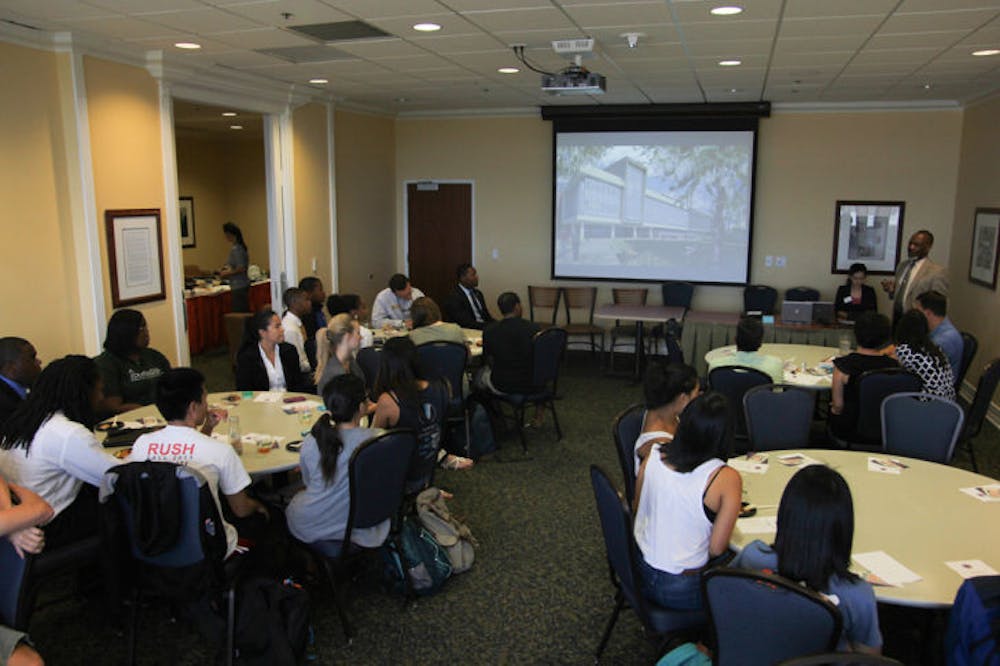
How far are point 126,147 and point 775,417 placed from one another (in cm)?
509

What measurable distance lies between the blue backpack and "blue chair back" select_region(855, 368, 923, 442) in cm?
253

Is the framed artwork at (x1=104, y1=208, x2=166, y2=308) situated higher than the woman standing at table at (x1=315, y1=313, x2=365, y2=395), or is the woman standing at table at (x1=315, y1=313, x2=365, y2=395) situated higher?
the framed artwork at (x1=104, y1=208, x2=166, y2=308)

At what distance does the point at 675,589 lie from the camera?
289 cm

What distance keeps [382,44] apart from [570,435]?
11.4 ft

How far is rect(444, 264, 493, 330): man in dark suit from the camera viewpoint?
8016 millimetres

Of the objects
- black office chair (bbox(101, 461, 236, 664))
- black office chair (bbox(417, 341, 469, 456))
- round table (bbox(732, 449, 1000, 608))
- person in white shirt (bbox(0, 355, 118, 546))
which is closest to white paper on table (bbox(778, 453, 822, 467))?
round table (bbox(732, 449, 1000, 608))

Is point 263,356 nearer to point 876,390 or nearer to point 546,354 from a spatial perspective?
point 546,354

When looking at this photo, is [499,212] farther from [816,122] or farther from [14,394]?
[14,394]

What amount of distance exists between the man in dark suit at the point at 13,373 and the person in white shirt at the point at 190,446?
984 mm

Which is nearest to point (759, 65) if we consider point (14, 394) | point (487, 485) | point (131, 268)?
point (487, 485)

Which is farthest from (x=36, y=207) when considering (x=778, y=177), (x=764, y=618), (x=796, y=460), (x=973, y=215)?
(x=973, y=215)

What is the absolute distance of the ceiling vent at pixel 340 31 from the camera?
4.89 metres

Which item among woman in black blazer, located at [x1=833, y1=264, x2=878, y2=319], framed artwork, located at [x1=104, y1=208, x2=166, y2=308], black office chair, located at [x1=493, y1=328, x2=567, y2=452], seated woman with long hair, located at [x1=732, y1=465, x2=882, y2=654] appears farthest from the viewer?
woman in black blazer, located at [x1=833, y1=264, x2=878, y2=319]

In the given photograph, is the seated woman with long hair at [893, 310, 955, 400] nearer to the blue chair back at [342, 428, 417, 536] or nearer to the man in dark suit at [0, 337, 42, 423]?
the blue chair back at [342, 428, 417, 536]
